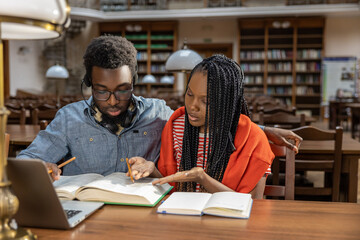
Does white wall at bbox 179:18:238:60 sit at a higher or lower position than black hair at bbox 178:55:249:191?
higher

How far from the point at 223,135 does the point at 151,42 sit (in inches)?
416

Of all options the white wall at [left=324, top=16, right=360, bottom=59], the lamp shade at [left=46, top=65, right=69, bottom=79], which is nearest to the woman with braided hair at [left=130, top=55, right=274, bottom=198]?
the lamp shade at [left=46, top=65, right=69, bottom=79]

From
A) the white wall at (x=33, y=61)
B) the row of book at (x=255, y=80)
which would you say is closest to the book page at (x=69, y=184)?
the white wall at (x=33, y=61)

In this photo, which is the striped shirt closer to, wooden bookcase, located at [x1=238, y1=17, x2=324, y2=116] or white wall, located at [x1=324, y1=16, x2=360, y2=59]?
wooden bookcase, located at [x1=238, y1=17, x2=324, y2=116]

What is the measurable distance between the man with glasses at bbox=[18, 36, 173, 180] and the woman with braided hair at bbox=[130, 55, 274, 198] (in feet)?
0.75

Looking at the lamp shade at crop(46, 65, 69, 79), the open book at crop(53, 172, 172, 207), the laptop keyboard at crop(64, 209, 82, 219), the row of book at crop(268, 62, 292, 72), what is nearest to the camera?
the laptop keyboard at crop(64, 209, 82, 219)

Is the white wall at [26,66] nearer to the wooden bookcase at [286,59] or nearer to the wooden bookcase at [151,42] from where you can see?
the wooden bookcase at [151,42]

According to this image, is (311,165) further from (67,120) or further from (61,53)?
(61,53)

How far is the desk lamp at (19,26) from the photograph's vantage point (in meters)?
0.60

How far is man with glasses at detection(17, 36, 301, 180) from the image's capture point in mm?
1369

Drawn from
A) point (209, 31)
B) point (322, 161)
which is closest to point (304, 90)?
point (209, 31)

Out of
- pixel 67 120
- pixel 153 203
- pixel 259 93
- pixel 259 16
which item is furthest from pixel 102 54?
pixel 259 16

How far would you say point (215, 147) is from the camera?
1.27 m

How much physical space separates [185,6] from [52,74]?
23.3 feet
